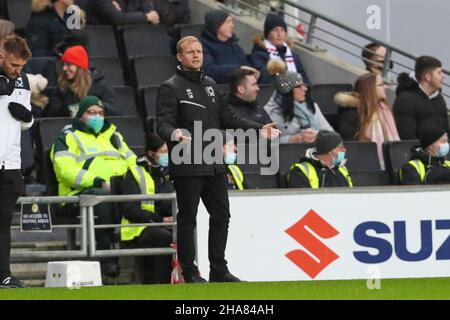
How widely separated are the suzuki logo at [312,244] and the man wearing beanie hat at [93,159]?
1.80 metres

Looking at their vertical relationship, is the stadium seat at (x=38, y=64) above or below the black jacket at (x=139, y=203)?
above

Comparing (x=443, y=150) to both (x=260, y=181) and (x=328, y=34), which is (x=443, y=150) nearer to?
(x=260, y=181)

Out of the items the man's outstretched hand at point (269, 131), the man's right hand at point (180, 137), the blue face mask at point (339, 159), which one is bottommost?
the blue face mask at point (339, 159)

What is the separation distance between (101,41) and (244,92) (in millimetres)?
2443

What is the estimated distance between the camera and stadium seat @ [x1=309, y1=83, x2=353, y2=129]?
56.5 ft

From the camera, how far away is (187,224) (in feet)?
39.9

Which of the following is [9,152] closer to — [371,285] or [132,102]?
[371,285]

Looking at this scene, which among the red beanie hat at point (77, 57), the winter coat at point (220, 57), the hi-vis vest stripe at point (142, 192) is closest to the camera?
the hi-vis vest stripe at point (142, 192)

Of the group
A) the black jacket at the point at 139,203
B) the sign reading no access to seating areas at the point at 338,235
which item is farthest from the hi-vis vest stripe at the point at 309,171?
the black jacket at the point at 139,203

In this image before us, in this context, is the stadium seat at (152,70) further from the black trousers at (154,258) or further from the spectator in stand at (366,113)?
the black trousers at (154,258)

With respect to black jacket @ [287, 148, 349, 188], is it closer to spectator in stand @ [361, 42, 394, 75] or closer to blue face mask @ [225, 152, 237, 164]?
blue face mask @ [225, 152, 237, 164]

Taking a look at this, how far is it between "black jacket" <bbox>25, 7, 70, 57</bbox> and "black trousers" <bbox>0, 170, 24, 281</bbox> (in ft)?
17.1

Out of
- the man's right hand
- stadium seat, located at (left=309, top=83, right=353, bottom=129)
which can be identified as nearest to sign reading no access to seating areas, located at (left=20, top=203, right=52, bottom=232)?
the man's right hand

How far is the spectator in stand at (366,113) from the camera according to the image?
16.5m
